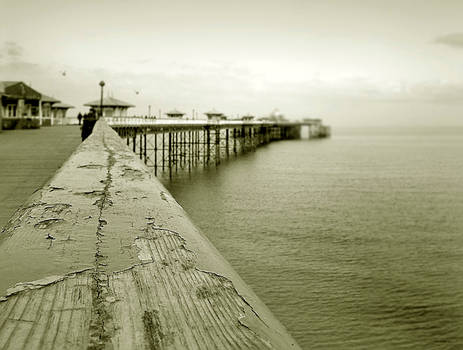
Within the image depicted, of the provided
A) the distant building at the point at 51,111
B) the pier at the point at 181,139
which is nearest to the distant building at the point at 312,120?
the pier at the point at 181,139

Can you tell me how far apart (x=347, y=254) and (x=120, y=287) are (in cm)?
1414

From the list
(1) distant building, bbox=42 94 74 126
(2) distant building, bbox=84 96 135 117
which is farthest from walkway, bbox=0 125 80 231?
(2) distant building, bbox=84 96 135 117

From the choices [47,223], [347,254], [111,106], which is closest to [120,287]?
[47,223]

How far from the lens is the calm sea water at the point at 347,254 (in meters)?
9.28

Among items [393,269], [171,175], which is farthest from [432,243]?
[171,175]

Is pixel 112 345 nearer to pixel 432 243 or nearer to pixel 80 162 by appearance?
pixel 80 162

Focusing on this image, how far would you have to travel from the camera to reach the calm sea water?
365 inches

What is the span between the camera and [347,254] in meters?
→ 14.4

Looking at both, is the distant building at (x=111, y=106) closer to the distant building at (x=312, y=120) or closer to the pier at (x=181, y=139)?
the pier at (x=181, y=139)

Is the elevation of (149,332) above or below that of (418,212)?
above

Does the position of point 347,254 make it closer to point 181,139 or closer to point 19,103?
point 19,103

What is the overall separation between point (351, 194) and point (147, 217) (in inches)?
1044

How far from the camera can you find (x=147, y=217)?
1562 millimetres

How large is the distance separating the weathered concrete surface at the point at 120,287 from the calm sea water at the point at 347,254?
306 inches
